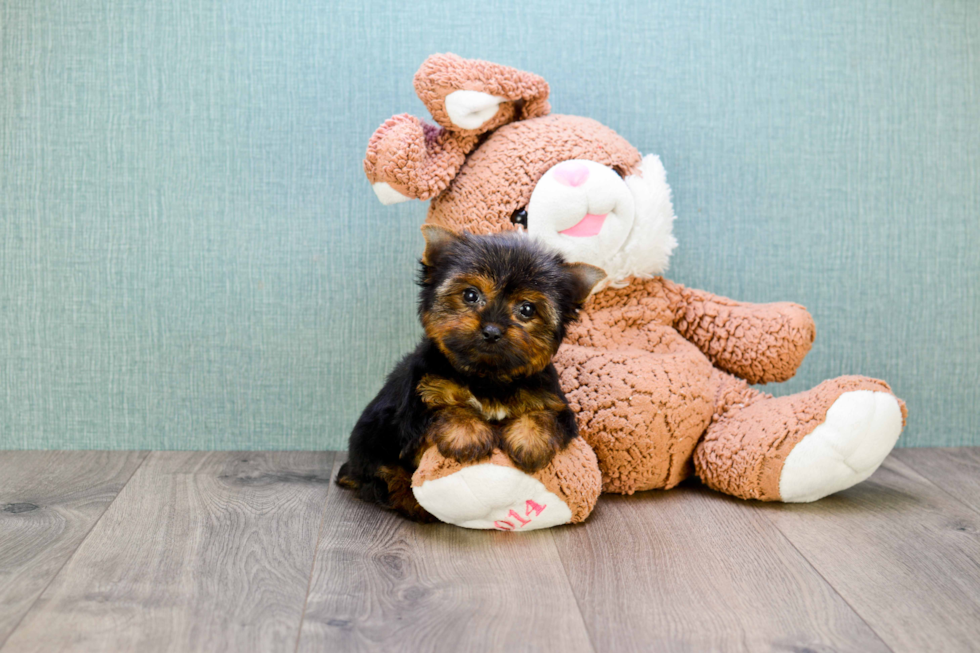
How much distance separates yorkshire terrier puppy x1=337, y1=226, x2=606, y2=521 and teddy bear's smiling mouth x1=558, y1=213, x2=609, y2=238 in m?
0.23

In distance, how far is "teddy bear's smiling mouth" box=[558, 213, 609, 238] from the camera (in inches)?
74.6

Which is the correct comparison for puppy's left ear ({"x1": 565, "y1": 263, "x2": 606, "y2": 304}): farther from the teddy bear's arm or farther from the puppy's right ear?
the teddy bear's arm

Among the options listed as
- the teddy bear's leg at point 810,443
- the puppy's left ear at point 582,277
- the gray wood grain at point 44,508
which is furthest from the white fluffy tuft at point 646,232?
the gray wood grain at point 44,508

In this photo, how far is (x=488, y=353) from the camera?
1.54 m

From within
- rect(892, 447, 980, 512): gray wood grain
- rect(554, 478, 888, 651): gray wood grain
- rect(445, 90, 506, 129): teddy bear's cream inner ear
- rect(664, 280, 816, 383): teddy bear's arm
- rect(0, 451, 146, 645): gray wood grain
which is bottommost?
rect(0, 451, 146, 645): gray wood grain

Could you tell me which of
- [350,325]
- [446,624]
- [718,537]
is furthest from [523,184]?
[446,624]

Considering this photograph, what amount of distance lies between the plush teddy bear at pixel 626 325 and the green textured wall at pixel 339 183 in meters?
0.37

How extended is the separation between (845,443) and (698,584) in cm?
57

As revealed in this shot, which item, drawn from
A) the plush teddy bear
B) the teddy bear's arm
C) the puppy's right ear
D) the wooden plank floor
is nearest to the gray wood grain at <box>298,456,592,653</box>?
the wooden plank floor

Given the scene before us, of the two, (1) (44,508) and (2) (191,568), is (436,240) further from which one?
(1) (44,508)

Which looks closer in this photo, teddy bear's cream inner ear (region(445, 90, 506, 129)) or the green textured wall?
teddy bear's cream inner ear (region(445, 90, 506, 129))

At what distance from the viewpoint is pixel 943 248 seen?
8.06 ft

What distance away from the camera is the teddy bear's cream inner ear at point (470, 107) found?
1.89 m

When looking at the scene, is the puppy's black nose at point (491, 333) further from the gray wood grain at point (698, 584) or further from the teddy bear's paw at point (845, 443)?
the teddy bear's paw at point (845, 443)
